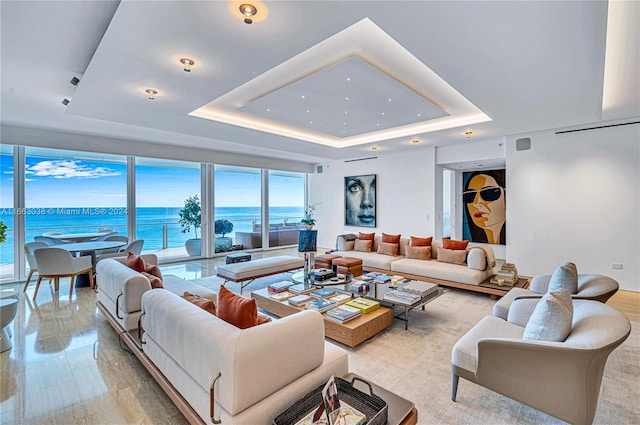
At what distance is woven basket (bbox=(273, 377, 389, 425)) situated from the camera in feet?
4.53

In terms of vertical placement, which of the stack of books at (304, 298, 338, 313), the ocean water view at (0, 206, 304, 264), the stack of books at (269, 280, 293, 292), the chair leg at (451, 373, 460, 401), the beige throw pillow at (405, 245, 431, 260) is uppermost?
the ocean water view at (0, 206, 304, 264)

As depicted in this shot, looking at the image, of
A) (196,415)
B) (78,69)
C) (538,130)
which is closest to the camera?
(196,415)

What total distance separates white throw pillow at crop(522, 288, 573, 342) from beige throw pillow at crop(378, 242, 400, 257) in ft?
13.3

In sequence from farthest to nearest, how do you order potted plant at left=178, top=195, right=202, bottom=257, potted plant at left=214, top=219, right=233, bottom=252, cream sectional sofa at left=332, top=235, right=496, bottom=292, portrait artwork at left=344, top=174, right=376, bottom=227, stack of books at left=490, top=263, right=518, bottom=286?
portrait artwork at left=344, top=174, right=376, bottom=227 < potted plant at left=214, top=219, right=233, bottom=252 < potted plant at left=178, top=195, right=202, bottom=257 < cream sectional sofa at left=332, top=235, right=496, bottom=292 < stack of books at left=490, top=263, right=518, bottom=286

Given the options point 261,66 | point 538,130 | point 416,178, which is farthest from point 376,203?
point 261,66

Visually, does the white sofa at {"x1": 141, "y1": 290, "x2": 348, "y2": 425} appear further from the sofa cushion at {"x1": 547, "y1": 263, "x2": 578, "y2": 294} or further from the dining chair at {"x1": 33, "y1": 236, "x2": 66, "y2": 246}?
the dining chair at {"x1": 33, "y1": 236, "x2": 66, "y2": 246}

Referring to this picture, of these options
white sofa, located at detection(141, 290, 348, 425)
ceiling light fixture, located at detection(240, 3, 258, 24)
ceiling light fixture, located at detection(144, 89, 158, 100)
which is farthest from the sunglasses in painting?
ceiling light fixture, located at detection(144, 89, 158, 100)

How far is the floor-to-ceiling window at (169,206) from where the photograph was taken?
7.16 meters

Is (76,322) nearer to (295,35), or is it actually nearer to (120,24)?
(120,24)

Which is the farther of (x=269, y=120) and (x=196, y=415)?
(x=269, y=120)

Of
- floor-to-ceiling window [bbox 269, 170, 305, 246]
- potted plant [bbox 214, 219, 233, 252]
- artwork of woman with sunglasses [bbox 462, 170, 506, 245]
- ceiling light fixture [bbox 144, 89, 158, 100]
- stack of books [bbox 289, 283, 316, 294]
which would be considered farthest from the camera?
floor-to-ceiling window [bbox 269, 170, 305, 246]

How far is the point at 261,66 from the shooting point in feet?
9.36

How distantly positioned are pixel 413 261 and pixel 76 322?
5114mm

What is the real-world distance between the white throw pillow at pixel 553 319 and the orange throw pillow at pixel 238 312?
6.01ft
